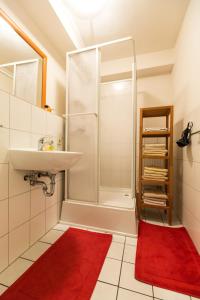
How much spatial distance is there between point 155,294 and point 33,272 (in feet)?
2.49

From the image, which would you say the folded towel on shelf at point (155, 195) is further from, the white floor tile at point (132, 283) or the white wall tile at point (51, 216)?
the white wall tile at point (51, 216)

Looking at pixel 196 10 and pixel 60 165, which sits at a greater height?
pixel 196 10

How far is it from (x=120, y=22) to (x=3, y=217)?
2231 millimetres

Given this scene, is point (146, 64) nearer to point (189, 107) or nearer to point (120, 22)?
point (120, 22)

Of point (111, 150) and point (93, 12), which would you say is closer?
point (93, 12)

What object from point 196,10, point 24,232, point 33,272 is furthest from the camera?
point 196,10

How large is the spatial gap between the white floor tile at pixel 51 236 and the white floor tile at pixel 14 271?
0.82ft

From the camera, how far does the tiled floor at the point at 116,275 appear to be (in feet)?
2.74

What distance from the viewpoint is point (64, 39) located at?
5.58 ft

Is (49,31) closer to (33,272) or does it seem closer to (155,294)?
(33,272)

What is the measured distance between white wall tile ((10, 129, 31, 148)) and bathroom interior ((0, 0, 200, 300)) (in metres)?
0.01

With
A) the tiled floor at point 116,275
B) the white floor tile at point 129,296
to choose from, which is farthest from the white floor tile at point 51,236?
the white floor tile at point 129,296

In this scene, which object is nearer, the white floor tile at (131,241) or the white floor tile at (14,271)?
the white floor tile at (14,271)

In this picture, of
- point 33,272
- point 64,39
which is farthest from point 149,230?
point 64,39
